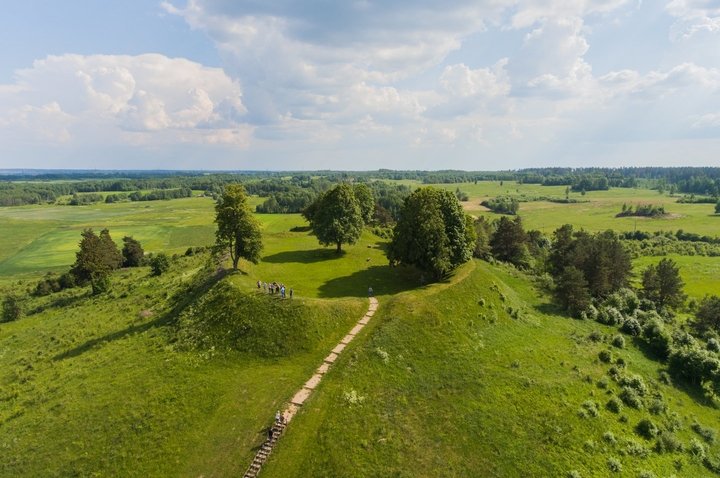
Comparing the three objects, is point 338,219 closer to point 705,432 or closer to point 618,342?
point 618,342

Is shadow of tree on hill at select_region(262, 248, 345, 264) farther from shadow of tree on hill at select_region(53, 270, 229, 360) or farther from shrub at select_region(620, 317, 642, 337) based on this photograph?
shrub at select_region(620, 317, 642, 337)

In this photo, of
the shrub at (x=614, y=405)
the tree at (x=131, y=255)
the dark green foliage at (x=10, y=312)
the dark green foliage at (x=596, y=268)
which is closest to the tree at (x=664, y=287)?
the dark green foliage at (x=596, y=268)

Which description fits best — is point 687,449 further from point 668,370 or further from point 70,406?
point 70,406

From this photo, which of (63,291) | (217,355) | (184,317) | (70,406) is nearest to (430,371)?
(217,355)

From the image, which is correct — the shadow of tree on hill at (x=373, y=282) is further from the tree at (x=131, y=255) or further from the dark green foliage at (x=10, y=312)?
the tree at (x=131, y=255)

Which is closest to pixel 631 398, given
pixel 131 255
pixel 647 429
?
pixel 647 429

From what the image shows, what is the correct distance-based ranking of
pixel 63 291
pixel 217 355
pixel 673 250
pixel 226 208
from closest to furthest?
pixel 217 355 < pixel 226 208 < pixel 63 291 < pixel 673 250

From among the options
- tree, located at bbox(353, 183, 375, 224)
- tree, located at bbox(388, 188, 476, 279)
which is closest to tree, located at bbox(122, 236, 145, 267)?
tree, located at bbox(353, 183, 375, 224)
